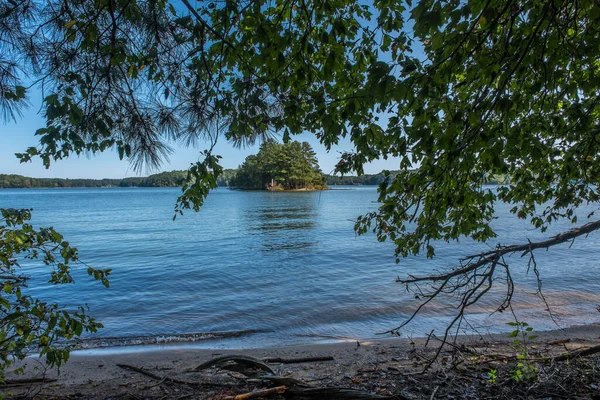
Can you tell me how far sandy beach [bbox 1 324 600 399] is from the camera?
3.57 metres

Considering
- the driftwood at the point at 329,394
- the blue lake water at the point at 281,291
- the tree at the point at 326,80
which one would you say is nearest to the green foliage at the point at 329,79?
the tree at the point at 326,80

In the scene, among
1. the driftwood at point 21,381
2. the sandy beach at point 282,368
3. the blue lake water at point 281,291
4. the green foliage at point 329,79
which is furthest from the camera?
the blue lake water at point 281,291

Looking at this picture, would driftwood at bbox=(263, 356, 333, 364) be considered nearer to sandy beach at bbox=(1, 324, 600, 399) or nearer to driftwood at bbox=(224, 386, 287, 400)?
sandy beach at bbox=(1, 324, 600, 399)

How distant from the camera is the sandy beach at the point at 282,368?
3574 mm

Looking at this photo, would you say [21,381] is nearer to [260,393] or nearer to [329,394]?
[260,393]

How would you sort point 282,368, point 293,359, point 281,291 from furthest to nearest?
point 281,291 → point 293,359 → point 282,368

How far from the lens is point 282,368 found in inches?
190

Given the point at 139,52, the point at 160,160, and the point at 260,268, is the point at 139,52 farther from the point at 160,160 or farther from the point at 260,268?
the point at 260,268

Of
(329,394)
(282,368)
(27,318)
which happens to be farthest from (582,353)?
(27,318)

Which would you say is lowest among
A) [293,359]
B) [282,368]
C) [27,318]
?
[293,359]

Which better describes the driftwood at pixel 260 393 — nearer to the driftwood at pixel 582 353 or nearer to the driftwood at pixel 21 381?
the driftwood at pixel 21 381

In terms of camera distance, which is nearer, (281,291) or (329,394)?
(329,394)

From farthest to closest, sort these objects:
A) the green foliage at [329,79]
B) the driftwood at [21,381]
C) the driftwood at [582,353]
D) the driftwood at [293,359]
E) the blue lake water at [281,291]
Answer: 1. the blue lake water at [281,291]
2. the driftwood at [293,359]
3. the driftwood at [21,381]
4. the driftwood at [582,353]
5. the green foliage at [329,79]

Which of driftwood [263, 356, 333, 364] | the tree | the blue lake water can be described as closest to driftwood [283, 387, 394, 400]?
the tree
